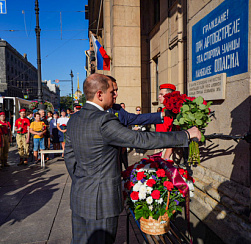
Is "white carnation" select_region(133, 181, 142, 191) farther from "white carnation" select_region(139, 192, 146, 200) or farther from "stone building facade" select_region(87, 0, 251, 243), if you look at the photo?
"stone building facade" select_region(87, 0, 251, 243)

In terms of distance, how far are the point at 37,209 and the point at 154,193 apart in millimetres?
3526

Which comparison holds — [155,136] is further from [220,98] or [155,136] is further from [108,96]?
[220,98]

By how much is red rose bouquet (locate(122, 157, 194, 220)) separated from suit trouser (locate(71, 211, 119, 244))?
0.36 meters

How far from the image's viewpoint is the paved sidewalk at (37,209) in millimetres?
3822

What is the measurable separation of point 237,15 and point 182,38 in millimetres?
4631

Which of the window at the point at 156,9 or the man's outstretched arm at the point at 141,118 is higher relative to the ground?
the window at the point at 156,9

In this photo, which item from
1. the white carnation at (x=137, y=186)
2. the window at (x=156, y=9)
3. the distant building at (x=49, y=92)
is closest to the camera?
the white carnation at (x=137, y=186)

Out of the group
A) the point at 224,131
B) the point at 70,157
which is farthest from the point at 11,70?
Answer: the point at 70,157

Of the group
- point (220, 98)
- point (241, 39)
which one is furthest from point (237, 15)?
point (220, 98)

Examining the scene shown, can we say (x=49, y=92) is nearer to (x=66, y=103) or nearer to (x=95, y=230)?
(x=66, y=103)

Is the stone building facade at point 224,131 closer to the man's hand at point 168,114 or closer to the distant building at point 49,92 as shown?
the man's hand at point 168,114

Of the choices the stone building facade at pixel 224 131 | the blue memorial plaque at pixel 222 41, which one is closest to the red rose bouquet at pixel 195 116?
the stone building facade at pixel 224 131

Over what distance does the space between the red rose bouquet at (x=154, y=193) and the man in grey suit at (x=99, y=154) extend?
32 centimetres

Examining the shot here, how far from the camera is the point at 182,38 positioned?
7.81 meters
